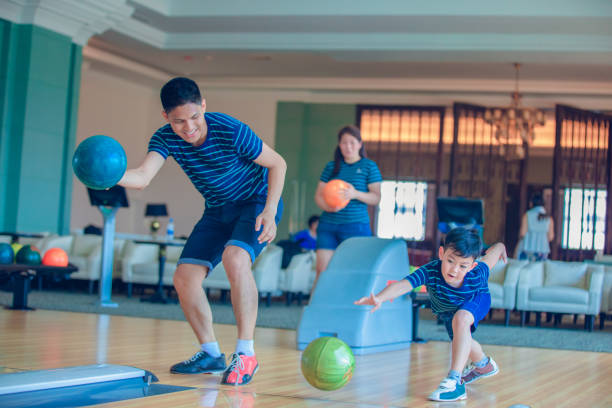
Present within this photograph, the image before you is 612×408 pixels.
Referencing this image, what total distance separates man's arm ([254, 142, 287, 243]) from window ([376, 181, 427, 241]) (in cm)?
976

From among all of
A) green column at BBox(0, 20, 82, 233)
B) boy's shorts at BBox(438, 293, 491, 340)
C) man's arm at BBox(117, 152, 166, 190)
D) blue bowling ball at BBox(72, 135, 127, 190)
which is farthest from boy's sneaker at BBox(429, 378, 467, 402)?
green column at BBox(0, 20, 82, 233)

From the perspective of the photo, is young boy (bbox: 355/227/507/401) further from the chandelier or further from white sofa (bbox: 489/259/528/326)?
the chandelier

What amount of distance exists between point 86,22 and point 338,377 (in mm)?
7459

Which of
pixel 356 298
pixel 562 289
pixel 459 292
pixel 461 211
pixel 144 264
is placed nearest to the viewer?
pixel 459 292

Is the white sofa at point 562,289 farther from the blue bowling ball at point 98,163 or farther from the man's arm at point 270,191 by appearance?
the blue bowling ball at point 98,163

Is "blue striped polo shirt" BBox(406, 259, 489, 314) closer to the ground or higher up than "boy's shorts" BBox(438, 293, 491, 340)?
higher up

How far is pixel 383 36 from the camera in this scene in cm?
982

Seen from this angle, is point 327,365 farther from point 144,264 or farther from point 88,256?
point 88,256

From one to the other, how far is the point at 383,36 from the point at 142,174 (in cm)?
765

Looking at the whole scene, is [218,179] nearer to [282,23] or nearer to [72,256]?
[72,256]

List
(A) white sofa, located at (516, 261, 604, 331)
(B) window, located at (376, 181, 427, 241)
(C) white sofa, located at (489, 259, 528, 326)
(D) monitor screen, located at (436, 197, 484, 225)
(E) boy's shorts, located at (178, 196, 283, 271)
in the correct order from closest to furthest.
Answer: (E) boy's shorts, located at (178, 196, 283, 271)
(D) monitor screen, located at (436, 197, 484, 225)
(A) white sofa, located at (516, 261, 604, 331)
(C) white sofa, located at (489, 259, 528, 326)
(B) window, located at (376, 181, 427, 241)

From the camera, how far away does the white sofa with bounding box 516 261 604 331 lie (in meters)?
7.22

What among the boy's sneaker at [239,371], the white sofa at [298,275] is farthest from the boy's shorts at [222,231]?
the white sofa at [298,275]

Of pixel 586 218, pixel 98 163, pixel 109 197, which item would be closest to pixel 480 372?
pixel 98 163
